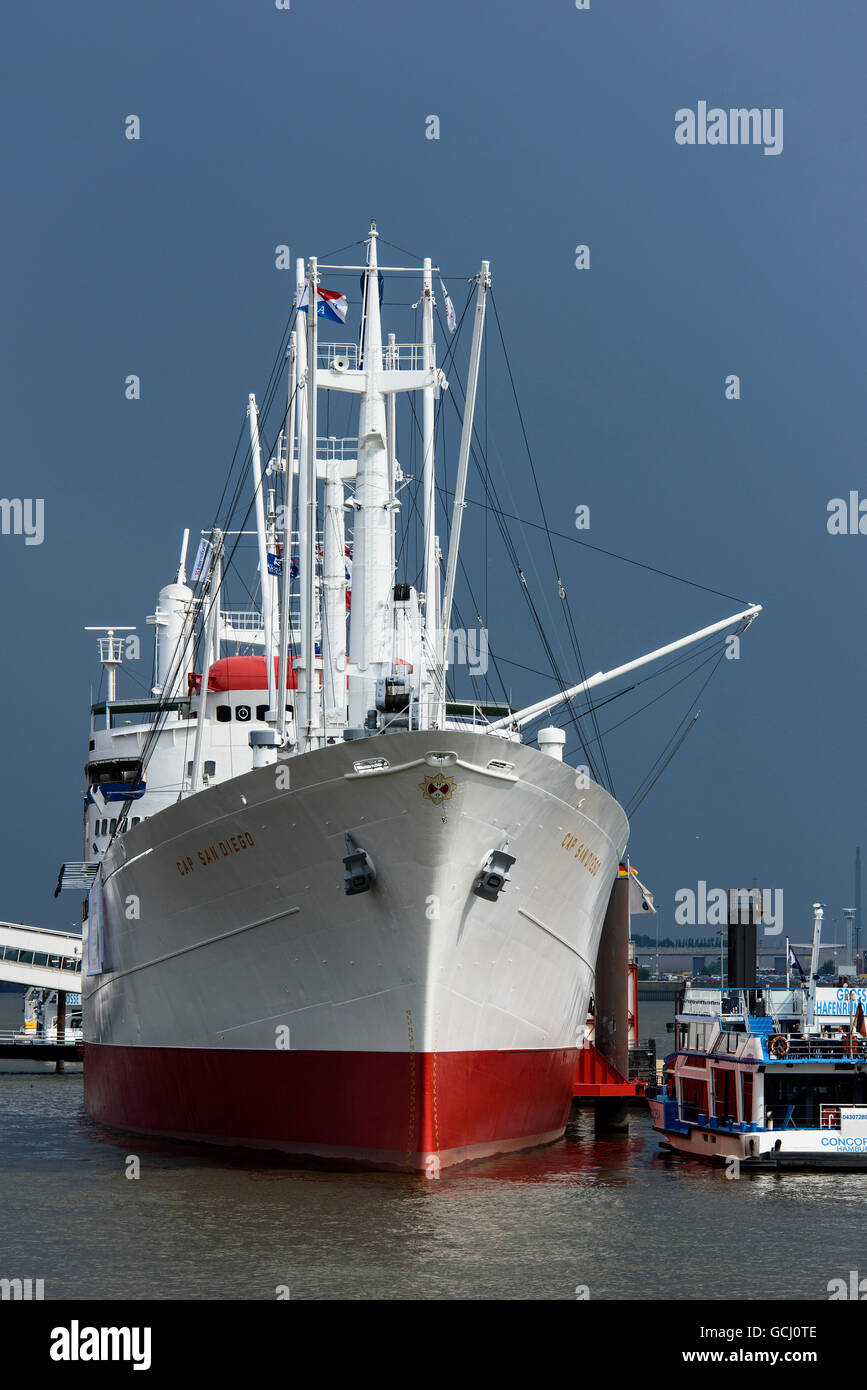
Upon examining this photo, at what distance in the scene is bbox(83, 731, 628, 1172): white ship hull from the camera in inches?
781

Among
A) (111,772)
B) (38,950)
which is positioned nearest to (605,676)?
(111,772)

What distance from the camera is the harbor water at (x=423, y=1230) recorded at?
14789 millimetres

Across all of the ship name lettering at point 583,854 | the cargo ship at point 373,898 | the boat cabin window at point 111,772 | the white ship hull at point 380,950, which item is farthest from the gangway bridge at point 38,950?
the ship name lettering at point 583,854

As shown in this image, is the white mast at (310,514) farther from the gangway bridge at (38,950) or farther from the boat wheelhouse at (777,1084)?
the gangway bridge at (38,950)

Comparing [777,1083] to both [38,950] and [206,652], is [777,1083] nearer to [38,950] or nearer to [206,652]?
[206,652]

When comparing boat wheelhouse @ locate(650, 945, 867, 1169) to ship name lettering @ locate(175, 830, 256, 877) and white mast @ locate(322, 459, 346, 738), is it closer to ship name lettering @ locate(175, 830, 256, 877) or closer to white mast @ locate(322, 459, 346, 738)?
white mast @ locate(322, 459, 346, 738)

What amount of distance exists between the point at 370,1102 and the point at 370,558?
7853mm

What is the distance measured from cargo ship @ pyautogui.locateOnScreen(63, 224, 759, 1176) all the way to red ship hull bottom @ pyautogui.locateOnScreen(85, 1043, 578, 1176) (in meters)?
0.04

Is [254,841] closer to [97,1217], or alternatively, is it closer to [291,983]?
[291,983]

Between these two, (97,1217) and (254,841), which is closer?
(97,1217)

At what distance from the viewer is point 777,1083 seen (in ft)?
79.7

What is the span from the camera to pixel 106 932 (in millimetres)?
28719
